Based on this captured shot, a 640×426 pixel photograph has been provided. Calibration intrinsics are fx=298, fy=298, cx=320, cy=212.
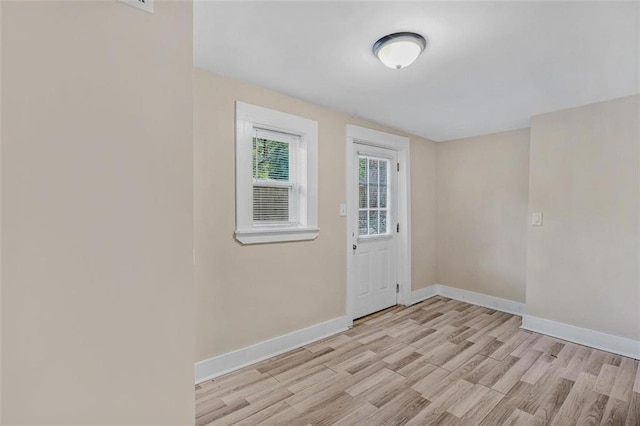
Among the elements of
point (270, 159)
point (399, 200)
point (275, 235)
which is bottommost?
point (275, 235)

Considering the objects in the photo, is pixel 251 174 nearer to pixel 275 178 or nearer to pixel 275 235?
pixel 275 178

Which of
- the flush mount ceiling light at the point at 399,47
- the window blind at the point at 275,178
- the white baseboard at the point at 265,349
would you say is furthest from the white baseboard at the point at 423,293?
the flush mount ceiling light at the point at 399,47

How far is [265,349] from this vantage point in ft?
8.46

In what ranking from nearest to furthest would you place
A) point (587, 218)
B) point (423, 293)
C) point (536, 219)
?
point (587, 218)
point (536, 219)
point (423, 293)

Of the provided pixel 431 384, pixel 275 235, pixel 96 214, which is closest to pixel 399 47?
pixel 275 235

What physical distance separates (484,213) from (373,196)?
5.03ft

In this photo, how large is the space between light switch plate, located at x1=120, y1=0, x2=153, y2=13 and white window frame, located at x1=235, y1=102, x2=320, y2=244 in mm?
1547

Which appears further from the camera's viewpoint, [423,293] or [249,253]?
[423,293]

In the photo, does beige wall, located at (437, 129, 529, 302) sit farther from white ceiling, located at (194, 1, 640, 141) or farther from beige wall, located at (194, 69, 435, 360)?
beige wall, located at (194, 69, 435, 360)

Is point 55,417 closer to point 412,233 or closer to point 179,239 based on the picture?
point 179,239

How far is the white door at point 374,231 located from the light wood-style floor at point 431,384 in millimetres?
634

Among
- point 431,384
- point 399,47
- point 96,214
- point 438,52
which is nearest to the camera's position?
point 96,214

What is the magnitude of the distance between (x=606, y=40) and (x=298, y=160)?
7.53 ft

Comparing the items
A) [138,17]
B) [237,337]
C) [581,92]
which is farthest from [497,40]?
[237,337]
